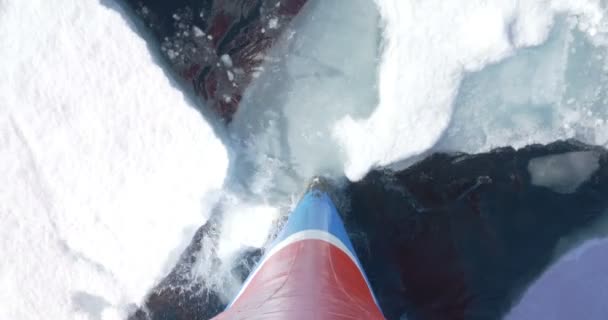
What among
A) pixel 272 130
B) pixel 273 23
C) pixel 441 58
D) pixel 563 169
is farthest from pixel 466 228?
Result: pixel 273 23

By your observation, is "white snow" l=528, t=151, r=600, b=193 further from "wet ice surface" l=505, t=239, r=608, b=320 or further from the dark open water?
"wet ice surface" l=505, t=239, r=608, b=320

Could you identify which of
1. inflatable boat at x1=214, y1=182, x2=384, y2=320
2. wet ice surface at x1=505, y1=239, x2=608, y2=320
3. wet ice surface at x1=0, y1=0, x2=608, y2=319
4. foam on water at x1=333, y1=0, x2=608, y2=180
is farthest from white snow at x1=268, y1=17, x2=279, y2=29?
wet ice surface at x1=505, y1=239, x2=608, y2=320

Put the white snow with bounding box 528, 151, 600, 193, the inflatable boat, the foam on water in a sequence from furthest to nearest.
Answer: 1. the white snow with bounding box 528, 151, 600, 193
2. the foam on water
3. the inflatable boat

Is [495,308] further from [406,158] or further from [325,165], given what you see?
[325,165]

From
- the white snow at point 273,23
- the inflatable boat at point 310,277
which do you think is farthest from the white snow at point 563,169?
the white snow at point 273,23

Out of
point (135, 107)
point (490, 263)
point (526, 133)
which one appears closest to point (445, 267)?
point (490, 263)

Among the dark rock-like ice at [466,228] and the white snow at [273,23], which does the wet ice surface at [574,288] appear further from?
the white snow at [273,23]
